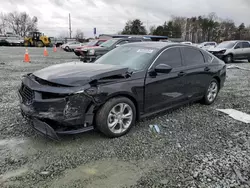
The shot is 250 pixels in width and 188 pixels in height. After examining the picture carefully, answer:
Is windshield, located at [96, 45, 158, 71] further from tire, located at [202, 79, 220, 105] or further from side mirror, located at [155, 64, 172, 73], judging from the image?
tire, located at [202, 79, 220, 105]

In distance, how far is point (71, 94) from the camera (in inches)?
116

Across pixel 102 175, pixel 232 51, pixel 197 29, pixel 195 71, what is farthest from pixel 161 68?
pixel 197 29

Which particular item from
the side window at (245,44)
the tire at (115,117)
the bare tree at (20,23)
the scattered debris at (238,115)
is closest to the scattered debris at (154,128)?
the tire at (115,117)

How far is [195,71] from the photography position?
4695 millimetres

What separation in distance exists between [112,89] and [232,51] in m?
13.6

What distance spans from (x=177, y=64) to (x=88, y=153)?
2.49 metres

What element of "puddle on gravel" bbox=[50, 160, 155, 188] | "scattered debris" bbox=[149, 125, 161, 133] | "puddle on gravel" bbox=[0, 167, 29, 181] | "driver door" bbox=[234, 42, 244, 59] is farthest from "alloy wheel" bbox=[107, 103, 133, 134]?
"driver door" bbox=[234, 42, 244, 59]

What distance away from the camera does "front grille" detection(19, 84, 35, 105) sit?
10.2 ft

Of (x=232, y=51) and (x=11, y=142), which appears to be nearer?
(x=11, y=142)

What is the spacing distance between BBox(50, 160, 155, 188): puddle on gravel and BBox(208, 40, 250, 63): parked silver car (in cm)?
1356

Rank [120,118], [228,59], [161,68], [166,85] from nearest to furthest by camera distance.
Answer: [120,118] → [161,68] → [166,85] → [228,59]

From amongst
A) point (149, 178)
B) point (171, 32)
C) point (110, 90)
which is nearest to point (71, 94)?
point (110, 90)

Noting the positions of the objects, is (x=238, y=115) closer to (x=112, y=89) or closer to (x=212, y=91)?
(x=212, y=91)

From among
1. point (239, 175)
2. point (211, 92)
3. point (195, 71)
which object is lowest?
point (239, 175)
